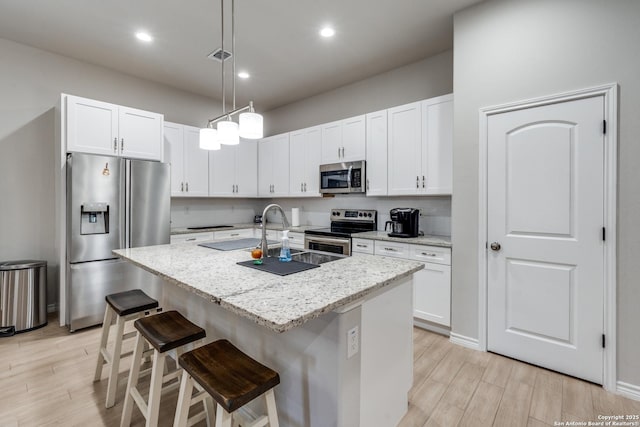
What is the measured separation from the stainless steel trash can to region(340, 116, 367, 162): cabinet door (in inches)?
144

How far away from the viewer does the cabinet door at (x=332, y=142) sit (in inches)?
158

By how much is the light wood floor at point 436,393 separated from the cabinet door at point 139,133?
7.05ft

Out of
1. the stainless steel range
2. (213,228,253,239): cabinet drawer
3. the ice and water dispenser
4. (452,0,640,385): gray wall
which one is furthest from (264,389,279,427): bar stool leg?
(213,228,253,239): cabinet drawer

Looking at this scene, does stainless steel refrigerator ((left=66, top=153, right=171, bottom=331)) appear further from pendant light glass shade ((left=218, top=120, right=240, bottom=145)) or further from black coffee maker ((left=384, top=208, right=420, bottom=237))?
black coffee maker ((left=384, top=208, right=420, bottom=237))

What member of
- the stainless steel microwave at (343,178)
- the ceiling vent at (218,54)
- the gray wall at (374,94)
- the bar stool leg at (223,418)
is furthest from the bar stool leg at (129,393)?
the gray wall at (374,94)

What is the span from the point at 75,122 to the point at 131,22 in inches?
46.4

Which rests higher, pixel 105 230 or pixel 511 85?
pixel 511 85

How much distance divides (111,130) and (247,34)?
1.87 m

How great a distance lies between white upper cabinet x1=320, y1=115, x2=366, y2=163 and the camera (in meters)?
3.79

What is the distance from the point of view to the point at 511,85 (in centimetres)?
240

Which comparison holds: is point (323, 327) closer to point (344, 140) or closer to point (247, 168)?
point (344, 140)

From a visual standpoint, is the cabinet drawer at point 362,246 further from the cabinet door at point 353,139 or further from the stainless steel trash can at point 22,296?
the stainless steel trash can at point 22,296

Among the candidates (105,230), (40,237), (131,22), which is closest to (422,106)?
(131,22)

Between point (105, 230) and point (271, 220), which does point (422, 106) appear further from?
point (105, 230)
